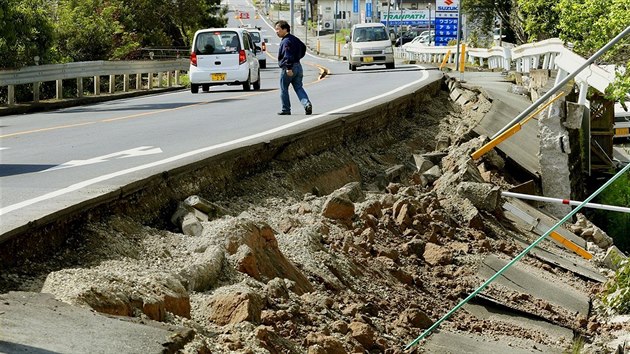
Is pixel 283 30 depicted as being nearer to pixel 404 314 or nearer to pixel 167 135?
pixel 167 135

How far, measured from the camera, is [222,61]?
32.9m

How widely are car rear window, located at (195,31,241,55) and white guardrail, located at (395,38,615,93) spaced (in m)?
7.94

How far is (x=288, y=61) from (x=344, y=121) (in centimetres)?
359

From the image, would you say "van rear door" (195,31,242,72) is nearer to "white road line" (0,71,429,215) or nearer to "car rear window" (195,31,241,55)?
"car rear window" (195,31,241,55)

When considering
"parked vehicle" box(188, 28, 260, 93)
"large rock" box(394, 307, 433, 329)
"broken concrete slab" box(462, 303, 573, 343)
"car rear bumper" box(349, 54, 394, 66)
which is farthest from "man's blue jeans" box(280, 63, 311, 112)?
"car rear bumper" box(349, 54, 394, 66)

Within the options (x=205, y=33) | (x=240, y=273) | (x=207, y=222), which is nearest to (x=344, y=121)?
(x=207, y=222)

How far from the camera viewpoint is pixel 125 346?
5953 mm

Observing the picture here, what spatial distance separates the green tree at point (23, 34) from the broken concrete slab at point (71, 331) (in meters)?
22.5

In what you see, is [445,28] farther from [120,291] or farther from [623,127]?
[120,291]

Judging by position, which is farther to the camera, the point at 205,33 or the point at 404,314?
the point at 205,33

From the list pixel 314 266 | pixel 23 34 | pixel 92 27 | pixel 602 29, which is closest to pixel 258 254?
pixel 314 266

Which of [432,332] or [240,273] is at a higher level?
[240,273]

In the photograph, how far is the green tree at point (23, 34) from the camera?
28.8 m

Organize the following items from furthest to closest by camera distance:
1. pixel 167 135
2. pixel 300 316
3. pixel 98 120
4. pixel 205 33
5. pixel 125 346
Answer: pixel 205 33, pixel 98 120, pixel 167 135, pixel 300 316, pixel 125 346
